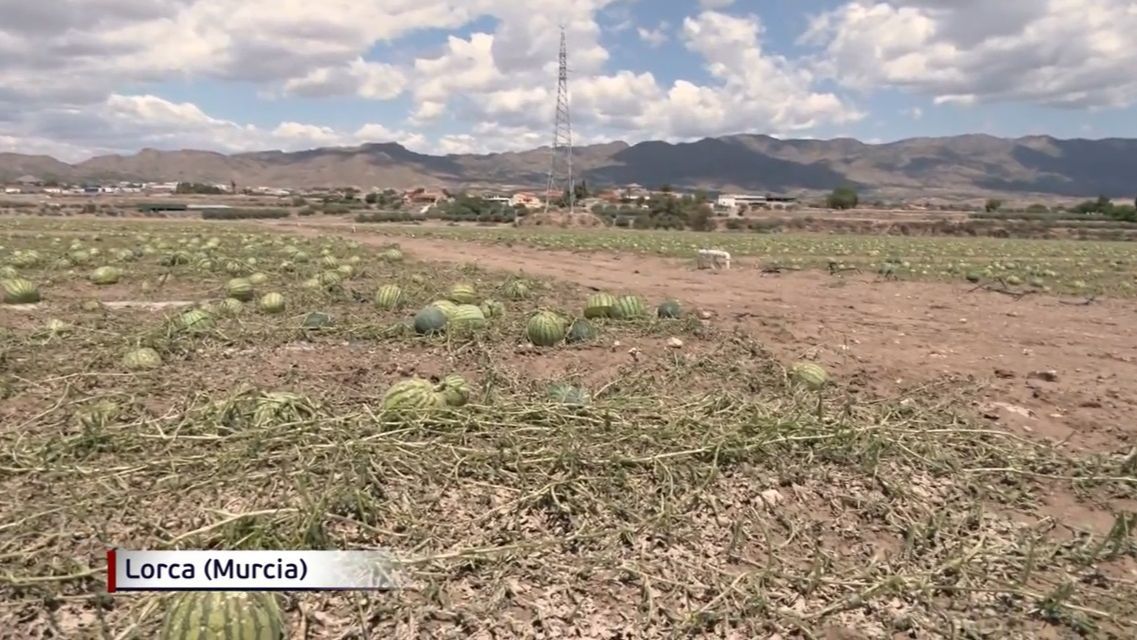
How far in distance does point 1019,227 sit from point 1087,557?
73.7 m

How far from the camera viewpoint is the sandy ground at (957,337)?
6976 mm

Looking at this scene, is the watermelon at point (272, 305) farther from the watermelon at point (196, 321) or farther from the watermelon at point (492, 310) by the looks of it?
the watermelon at point (492, 310)

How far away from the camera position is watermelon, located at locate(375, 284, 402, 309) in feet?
35.1

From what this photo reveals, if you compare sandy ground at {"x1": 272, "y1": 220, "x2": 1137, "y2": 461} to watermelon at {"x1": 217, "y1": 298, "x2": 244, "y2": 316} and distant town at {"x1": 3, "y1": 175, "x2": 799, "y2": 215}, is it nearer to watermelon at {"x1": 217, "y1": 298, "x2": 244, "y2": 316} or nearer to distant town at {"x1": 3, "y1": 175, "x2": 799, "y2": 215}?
watermelon at {"x1": 217, "y1": 298, "x2": 244, "y2": 316}

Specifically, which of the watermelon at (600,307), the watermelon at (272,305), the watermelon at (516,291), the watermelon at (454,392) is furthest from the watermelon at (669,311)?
the watermelon at (272,305)

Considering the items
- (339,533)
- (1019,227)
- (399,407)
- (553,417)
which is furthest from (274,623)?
(1019,227)

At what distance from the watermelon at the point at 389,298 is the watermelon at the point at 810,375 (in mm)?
5717

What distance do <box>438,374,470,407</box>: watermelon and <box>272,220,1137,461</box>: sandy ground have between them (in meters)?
3.90

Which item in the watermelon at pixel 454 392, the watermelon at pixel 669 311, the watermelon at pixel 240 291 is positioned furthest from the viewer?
the watermelon at pixel 240 291

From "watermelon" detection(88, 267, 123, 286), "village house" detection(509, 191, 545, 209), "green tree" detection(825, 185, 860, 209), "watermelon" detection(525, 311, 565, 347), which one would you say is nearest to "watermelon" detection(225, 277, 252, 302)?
"watermelon" detection(88, 267, 123, 286)

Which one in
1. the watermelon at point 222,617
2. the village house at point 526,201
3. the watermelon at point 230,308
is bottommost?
the watermelon at point 222,617

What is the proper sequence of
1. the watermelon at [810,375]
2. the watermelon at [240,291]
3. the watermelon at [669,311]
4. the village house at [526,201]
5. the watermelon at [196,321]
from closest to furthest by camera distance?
the watermelon at [810,375] → the watermelon at [196,321] → the watermelon at [669,311] → the watermelon at [240,291] → the village house at [526,201]

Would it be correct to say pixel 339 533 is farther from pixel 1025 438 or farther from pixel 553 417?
pixel 1025 438

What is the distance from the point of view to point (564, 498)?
4.28 meters
